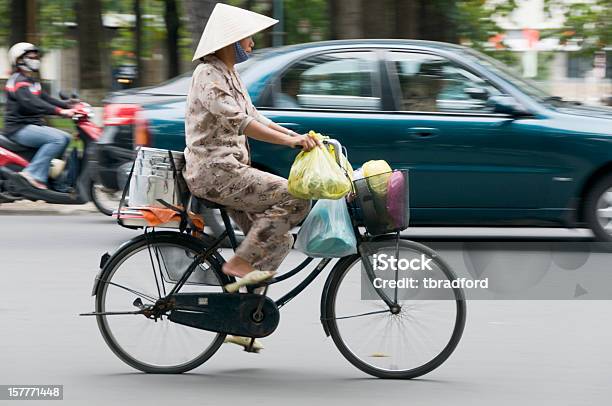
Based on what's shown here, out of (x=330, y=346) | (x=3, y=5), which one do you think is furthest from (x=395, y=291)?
(x=3, y=5)

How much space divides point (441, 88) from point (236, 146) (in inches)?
165

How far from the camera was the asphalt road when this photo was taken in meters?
5.18

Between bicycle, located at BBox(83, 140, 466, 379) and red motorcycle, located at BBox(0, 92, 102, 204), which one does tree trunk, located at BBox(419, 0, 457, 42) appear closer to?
red motorcycle, located at BBox(0, 92, 102, 204)

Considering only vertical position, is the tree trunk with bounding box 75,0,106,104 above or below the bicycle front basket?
above

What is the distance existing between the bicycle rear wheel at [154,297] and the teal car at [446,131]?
369 cm

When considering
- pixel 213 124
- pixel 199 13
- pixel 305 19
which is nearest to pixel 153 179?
pixel 213 124

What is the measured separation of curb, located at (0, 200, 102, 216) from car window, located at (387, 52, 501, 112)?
459cm

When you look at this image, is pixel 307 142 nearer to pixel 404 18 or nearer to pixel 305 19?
pixel 404 18

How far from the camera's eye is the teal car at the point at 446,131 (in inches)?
356

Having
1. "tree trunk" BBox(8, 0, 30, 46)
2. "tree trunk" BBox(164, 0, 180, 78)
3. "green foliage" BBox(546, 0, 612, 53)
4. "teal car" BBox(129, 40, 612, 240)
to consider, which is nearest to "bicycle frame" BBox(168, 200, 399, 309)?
"teal car" BBox(129, 40, 612, 240)

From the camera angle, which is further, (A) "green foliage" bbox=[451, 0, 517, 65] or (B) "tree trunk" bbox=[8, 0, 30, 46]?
(B) "tree trunk" bbox=[8, 0, 30, 46]

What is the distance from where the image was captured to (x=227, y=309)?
5359 mm

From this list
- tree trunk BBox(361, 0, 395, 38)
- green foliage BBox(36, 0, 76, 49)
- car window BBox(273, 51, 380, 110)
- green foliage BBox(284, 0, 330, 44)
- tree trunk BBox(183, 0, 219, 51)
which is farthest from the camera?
green foliage BBox(36, 0, 76, 49)

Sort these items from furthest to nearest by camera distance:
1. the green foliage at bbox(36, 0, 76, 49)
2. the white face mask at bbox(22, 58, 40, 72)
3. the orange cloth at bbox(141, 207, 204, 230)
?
the green foliage at bbox(36, 0, 76, 49)
the white face mask at bbox(22, 58, 40, 72)
the orange cloth at bbox(141, 207, 204, 230)
